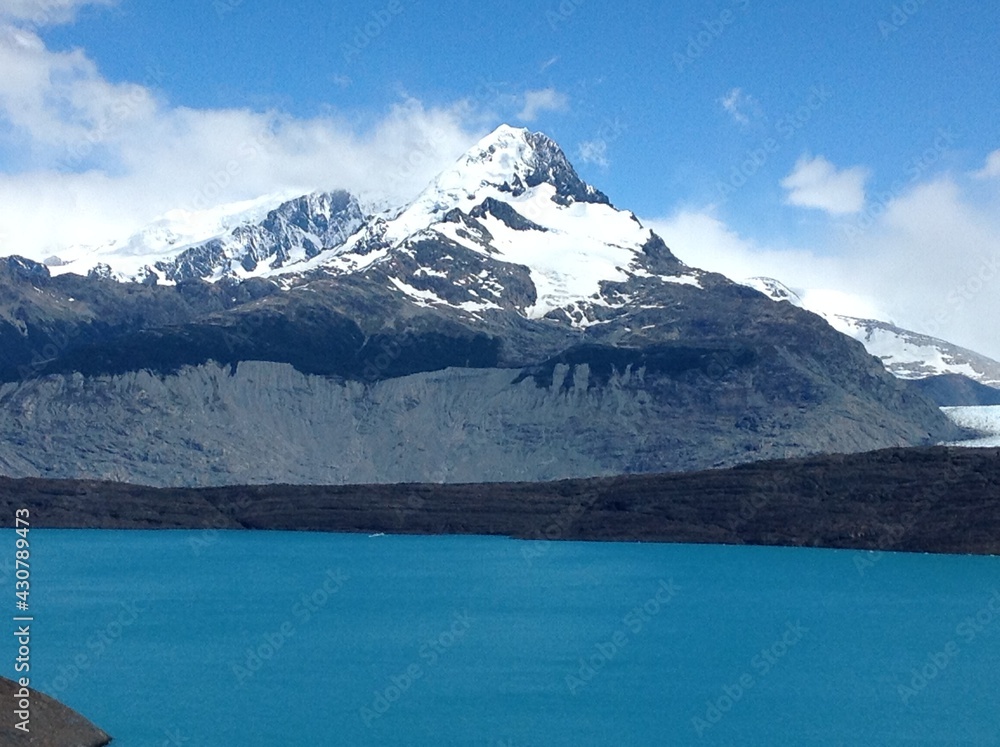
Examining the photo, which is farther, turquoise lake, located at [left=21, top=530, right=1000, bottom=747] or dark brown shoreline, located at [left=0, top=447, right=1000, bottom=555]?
dark brown shoreline, located at [left=0, top=447, right=1000, bottom=555]

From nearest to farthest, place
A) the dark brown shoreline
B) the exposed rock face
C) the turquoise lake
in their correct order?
the exposed rock face
the turquoise lake
the dark brown shoreline

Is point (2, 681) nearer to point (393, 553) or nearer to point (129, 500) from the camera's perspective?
point (393, 553)

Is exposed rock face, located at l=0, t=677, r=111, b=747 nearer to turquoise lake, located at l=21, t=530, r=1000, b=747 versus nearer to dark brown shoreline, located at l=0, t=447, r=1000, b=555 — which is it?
turquoise lake, located at l=21, t=530, r=1000, b=747

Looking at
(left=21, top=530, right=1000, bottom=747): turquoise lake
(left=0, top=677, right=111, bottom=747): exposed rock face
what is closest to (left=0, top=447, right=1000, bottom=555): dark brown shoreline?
(left=21, top=530, right=1000, bottom=747): turquoise lake

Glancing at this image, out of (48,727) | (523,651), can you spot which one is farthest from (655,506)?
(48,727)

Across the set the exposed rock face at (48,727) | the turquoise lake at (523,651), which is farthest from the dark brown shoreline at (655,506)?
the exposed rock face at (48,727)

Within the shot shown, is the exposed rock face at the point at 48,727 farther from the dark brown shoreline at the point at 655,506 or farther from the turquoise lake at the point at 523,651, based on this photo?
the dark brown shoreline at the point at 655,506

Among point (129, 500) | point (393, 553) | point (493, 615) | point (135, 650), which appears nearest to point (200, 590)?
point (493, 615)
